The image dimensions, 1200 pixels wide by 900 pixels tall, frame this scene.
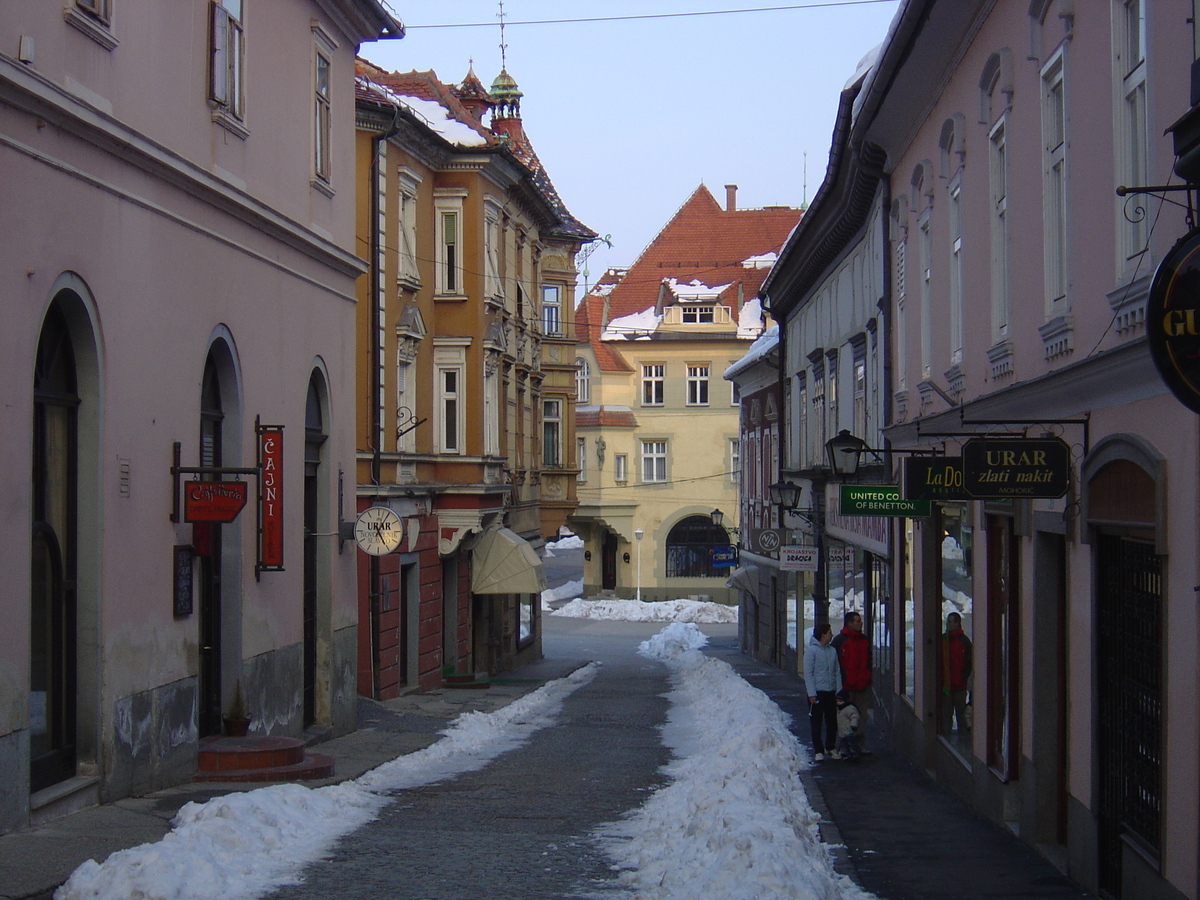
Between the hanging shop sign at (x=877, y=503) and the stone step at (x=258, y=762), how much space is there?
213 inches

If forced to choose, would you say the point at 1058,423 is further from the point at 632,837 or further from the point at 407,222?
the point at 407,222

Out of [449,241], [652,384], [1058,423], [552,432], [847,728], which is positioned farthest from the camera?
[652,384]

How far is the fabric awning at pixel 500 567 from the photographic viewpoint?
97.9 ft

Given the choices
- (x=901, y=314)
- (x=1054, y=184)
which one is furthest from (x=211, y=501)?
(x=901, y=314)

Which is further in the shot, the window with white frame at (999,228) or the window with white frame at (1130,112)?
the window with white frame at (999,228)

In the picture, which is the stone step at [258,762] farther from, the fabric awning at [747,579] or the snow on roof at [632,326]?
the snow on roof at [632,326]

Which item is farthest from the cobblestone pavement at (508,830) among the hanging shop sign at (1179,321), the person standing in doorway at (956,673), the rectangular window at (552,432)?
the rectangular window at (552,432)

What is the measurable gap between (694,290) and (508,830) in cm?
5642

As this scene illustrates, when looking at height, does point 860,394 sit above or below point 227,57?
below

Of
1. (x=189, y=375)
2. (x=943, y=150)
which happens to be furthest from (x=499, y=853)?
(x=943, y=150)

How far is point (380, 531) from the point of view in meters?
20.3

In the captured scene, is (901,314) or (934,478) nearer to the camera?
(934,478)

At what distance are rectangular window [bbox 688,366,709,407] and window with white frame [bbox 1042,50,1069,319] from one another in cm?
5380

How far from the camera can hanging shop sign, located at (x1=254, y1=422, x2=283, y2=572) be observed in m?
15.3
